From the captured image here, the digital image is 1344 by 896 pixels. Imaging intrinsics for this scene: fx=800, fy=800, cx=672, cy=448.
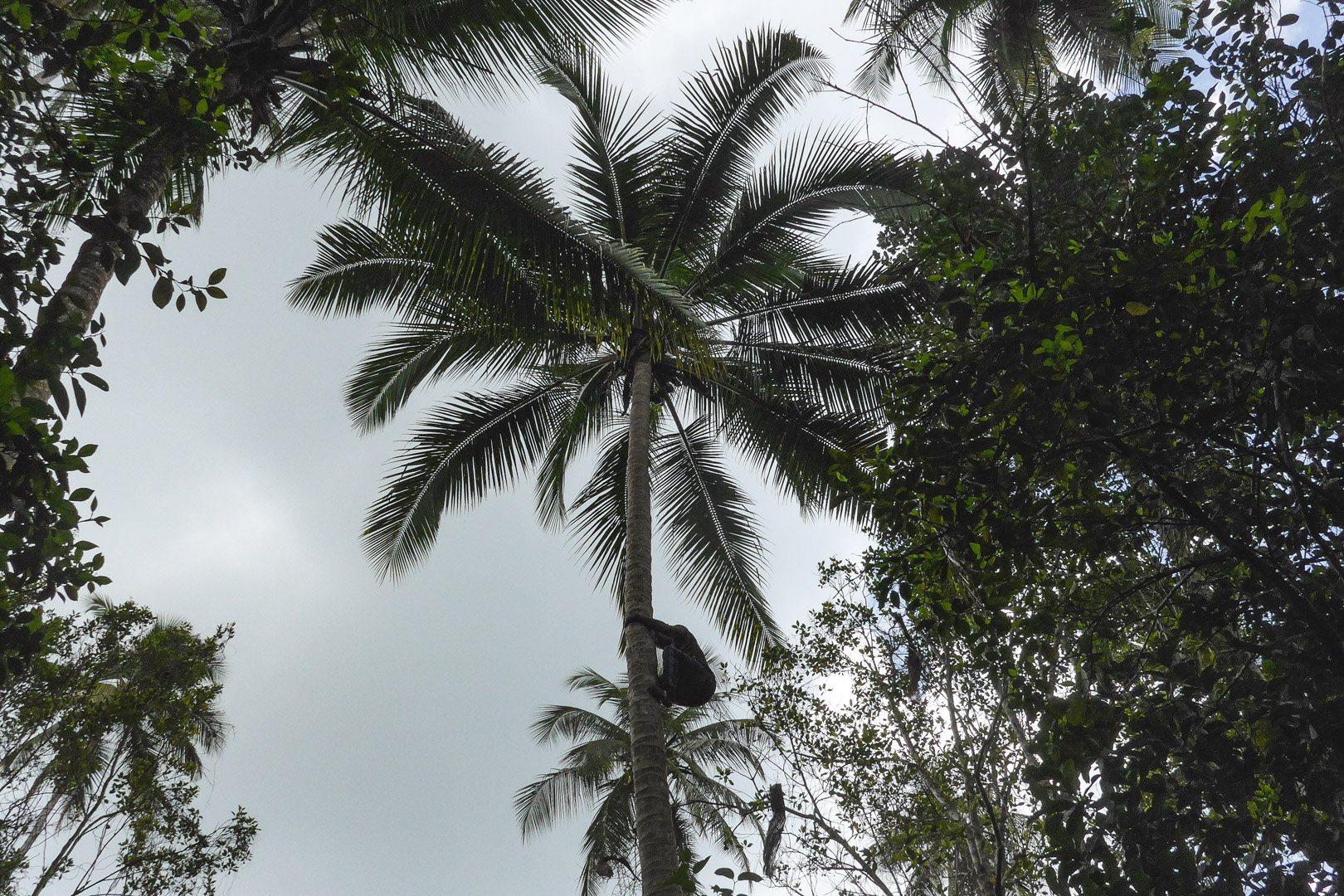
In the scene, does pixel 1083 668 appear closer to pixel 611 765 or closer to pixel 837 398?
pixel 837 398

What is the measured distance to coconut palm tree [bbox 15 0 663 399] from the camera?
2.58m

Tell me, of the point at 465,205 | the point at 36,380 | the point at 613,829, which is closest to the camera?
the point at 36,380

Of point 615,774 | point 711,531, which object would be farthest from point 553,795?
point 711,531

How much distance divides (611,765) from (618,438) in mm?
8395

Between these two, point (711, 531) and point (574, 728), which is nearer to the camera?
point (711, 531)

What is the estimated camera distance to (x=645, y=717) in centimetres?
491

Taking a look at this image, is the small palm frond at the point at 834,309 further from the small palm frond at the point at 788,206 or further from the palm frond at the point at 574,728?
the palm frond at the point at 574,728

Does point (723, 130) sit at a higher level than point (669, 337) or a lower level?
higher

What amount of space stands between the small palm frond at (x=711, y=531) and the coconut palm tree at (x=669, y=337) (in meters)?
0.02

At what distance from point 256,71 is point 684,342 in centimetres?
384

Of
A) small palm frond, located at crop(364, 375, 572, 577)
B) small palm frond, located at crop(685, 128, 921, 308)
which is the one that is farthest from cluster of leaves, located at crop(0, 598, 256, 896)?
small palm frond, located at crop(685, 128, 921, 308)

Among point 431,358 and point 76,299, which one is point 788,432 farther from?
point 76,299

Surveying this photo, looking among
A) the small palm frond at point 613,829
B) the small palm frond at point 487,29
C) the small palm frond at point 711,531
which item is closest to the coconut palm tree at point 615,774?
the small palm frond at point 613,829

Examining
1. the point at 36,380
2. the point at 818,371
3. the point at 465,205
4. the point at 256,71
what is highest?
the point at 818,371
